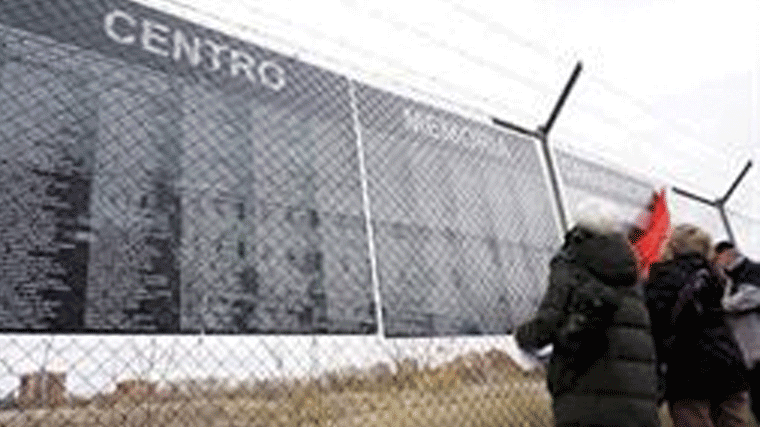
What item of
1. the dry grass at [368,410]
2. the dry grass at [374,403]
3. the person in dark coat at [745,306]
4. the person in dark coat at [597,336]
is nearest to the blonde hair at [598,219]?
the person in dark coat at [597,336]

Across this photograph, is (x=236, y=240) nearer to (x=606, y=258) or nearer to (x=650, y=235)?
(x=606, y=258)

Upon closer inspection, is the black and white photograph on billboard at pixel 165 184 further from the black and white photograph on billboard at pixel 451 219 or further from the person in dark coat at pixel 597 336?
the person in dark coat at pixel 597 336

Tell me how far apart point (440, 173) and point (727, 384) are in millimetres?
1486

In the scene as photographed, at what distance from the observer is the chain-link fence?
222cm

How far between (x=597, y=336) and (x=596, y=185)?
1912mm

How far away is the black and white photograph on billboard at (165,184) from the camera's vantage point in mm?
2195

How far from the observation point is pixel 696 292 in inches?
131

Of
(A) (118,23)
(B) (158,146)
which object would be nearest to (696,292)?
(B) (158,146)

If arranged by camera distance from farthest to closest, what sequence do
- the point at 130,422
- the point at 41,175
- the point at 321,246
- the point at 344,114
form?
1. the point at 130,422
2. the point at 344,114
3. the point at 321,246
4. the point at 41,175

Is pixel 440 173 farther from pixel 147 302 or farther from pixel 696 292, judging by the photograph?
pixel 147 302

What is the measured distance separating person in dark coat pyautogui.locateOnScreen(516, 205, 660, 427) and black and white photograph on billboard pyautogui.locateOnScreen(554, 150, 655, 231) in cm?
104

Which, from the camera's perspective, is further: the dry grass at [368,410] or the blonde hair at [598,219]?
the dry grass at [368,410]

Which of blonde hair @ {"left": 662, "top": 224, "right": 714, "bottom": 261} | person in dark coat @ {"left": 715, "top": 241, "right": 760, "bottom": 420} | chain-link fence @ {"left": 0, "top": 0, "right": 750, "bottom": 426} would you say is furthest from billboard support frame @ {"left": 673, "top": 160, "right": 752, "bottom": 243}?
chain-link fence @ {"left": 0, "top": 0, "right": 750, "bottom": 426}

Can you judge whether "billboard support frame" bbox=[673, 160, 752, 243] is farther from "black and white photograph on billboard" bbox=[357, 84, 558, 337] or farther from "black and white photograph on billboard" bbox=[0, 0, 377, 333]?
"black and white photograph on billboard" bbox=[0, 0, 377, 333]
